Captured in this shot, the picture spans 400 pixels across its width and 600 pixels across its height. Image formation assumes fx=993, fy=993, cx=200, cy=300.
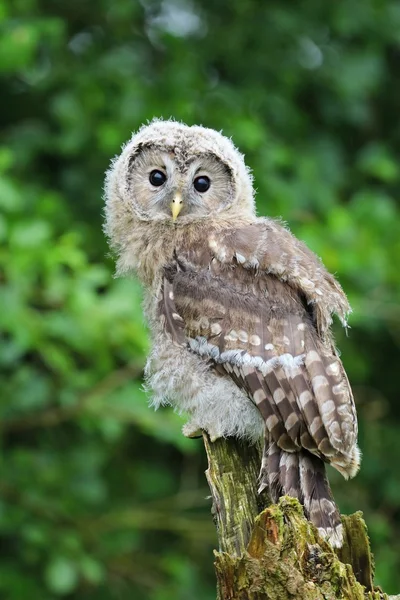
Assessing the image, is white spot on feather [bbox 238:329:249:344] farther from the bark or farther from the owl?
the bark

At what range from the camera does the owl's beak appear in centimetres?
447

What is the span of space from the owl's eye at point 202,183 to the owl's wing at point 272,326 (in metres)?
0.35

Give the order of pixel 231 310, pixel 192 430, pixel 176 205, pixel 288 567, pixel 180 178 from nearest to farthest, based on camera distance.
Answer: pixel 288 567 < pixel 231 310 < pixel 192 430 < pixel 176 205 < pixel 180 178

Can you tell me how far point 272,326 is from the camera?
13.3 feet

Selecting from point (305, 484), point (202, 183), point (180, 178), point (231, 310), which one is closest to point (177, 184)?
point (180, 178)

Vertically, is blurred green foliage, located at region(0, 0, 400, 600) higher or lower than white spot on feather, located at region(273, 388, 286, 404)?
higher

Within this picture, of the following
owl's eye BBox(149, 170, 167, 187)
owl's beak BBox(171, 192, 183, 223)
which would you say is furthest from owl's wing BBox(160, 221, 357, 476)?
owl's eye BBox(149, 170, 167, 187)

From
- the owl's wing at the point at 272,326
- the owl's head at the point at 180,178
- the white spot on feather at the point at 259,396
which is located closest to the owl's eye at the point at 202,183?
the owl's head at the point at 180,178

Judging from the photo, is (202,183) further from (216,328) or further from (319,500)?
(319,500)

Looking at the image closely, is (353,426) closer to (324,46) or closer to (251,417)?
(251,417)

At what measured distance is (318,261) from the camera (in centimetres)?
437

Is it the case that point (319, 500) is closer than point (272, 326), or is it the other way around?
point (319, 500)

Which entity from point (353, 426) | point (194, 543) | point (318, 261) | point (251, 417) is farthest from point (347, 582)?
point (194, 543)

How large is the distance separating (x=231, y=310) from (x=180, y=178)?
2.63 ft
